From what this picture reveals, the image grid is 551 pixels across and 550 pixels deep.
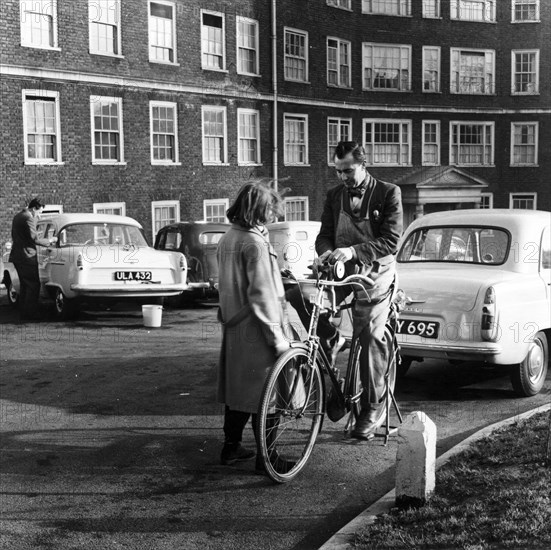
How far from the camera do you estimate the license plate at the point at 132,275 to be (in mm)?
15477

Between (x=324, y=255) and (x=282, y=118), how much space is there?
29.6 metres

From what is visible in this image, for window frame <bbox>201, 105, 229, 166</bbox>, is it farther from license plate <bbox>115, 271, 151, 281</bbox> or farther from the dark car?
license plate <bbox>115, 271, 151, 281</bbox>

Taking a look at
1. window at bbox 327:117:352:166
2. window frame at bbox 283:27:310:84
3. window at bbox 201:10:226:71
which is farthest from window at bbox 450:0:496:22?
window at bbox 201:10:226:71

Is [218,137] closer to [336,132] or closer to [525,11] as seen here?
[336,132]

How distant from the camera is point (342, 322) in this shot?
9.31 m

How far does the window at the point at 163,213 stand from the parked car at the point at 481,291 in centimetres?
2018

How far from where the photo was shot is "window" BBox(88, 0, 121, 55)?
27.3m

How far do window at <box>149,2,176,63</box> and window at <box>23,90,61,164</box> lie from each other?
4629mm

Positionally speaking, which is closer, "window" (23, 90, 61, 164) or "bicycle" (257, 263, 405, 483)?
"bicycle" (257, 263, 405, 483)

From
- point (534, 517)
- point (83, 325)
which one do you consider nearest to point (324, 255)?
point (534, 517)

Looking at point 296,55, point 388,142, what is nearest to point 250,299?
point 296,55

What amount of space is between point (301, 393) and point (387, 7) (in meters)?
37.9

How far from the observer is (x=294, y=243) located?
754 inches

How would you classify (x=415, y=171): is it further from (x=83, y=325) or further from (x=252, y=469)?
(x=252, y=469)
